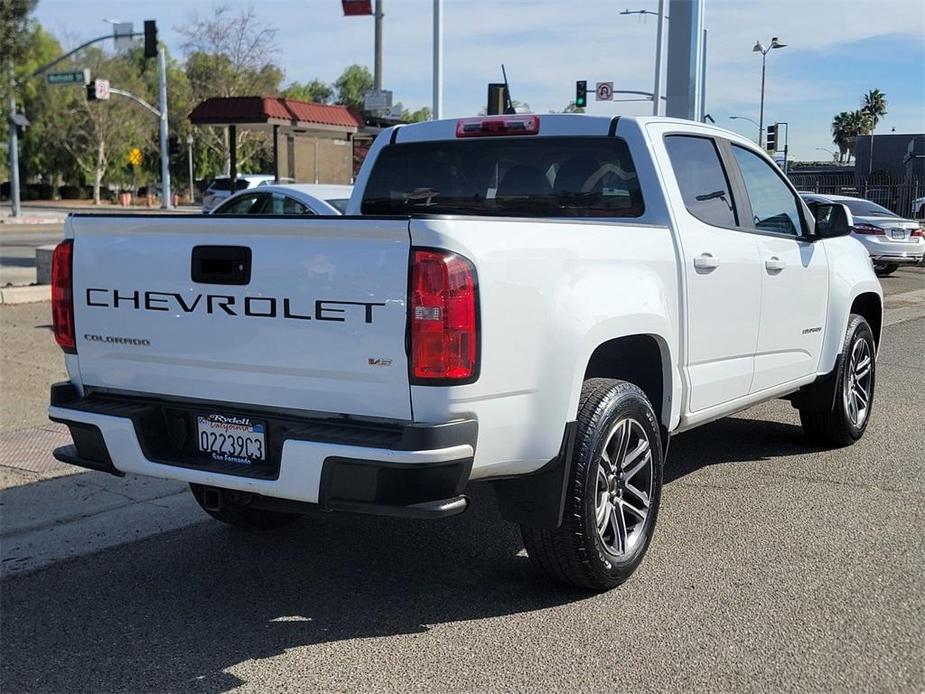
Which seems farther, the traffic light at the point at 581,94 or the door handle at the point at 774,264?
the traffic light at the point at 581,94

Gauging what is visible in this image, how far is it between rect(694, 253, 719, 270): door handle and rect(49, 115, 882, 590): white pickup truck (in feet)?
0.06

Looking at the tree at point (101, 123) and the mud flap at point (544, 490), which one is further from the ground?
the tree at point (101, 123)

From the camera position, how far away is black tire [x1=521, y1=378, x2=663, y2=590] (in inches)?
Result: 154

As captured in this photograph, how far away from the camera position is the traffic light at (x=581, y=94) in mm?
35000

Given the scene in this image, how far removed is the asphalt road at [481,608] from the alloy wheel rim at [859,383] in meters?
1.13

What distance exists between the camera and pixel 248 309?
12.0 ft

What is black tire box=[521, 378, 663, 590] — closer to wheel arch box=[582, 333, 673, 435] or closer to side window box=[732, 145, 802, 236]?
wheel arch box=[582, 333, 673, 435]

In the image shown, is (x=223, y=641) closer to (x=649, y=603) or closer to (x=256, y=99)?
(x=649, y=603)

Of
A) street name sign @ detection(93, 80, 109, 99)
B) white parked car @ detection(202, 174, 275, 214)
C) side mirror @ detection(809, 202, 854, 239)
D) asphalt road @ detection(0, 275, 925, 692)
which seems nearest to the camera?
asphalt road @ detection(0, 275, 925, 692)

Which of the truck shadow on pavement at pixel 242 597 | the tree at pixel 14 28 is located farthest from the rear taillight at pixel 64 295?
the tree at pixel 14 28

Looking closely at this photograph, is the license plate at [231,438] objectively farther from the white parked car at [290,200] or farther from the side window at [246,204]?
the side window at [246,204]

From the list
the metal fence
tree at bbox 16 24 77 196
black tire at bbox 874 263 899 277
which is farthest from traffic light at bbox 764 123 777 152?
tree at bbox 16 24 77 196

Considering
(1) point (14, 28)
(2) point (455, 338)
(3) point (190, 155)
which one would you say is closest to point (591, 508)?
(2) point (455, 338)

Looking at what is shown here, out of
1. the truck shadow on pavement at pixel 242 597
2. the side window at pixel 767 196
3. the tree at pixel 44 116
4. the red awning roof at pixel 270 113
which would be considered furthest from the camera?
the tree at pixel 44 116
